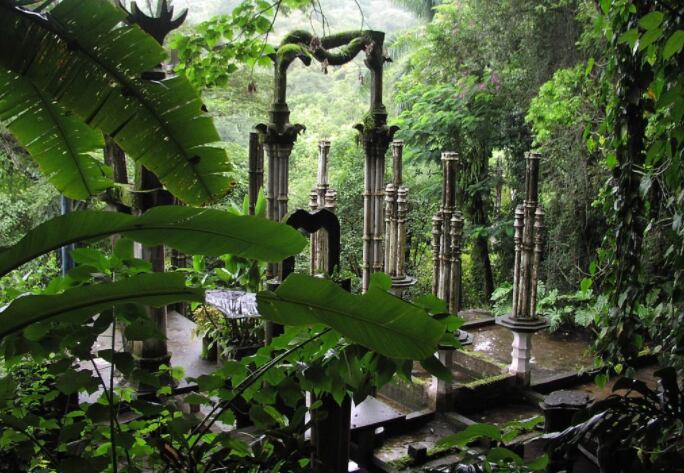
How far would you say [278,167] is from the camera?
412 centimetres

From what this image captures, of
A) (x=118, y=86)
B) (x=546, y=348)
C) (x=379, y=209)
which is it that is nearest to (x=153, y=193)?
(x=118, y=86)

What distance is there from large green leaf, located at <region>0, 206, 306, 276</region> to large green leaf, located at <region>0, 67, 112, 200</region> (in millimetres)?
713

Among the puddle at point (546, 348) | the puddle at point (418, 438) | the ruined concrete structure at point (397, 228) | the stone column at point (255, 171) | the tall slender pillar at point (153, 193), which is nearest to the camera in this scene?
the tall slender pillar at point (153, 193)

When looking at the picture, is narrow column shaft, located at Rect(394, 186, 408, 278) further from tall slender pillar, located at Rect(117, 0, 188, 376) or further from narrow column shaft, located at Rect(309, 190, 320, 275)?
tall slender pillar, located at Rect(117, 0, 188, 376)

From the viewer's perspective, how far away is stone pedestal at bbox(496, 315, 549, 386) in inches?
167

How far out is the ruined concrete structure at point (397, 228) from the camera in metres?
4.57

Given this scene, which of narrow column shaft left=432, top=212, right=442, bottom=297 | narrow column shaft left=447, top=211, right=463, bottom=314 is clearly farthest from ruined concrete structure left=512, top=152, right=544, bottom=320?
narrow column shaft left=432, top=212, right=442, bottom=297

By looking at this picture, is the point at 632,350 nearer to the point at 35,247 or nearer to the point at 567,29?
the point at 35,247

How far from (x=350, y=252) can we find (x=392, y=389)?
384 cm

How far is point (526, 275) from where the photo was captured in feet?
14.1

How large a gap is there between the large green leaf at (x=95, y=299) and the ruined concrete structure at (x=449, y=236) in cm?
327

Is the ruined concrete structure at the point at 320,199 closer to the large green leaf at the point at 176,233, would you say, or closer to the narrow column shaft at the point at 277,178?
the narrow column shaft at the point at 277,178

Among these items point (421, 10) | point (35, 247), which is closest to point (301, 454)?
point (35, 247)

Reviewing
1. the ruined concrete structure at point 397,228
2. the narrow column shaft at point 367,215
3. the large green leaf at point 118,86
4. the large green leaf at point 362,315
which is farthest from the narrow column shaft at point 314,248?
the large green leaf at point 362,315
